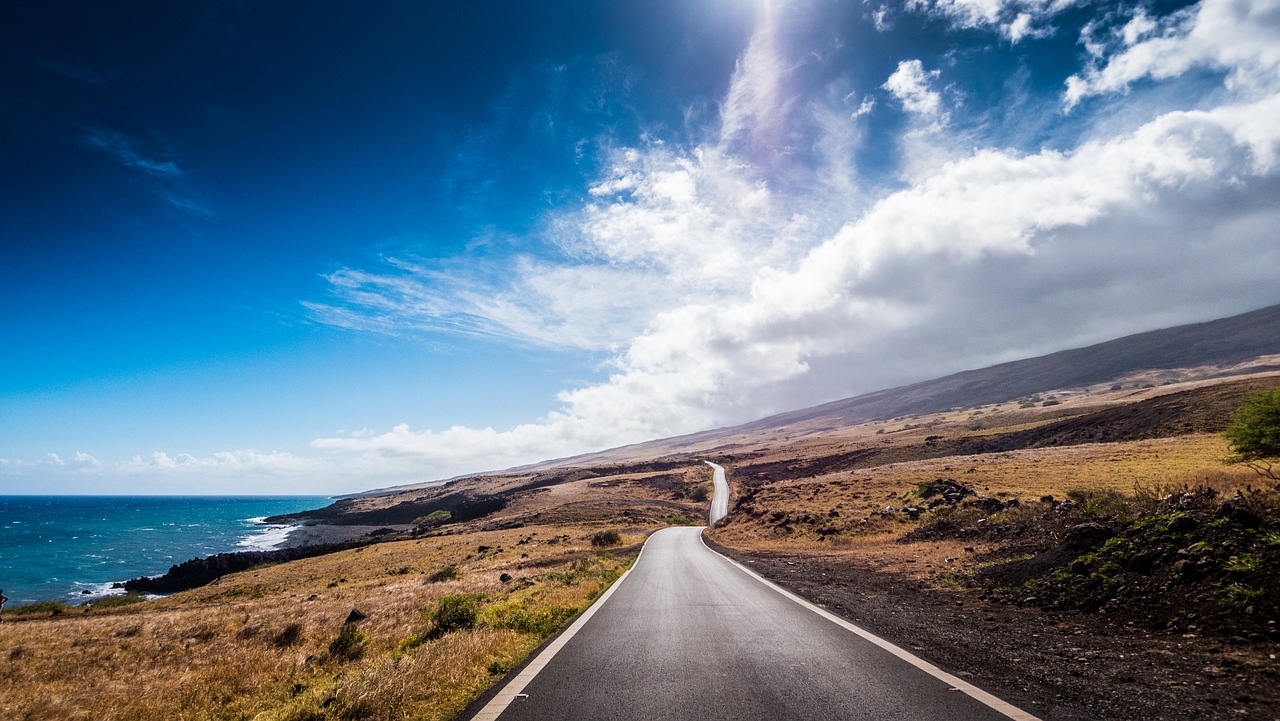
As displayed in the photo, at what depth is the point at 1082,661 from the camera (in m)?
6.40

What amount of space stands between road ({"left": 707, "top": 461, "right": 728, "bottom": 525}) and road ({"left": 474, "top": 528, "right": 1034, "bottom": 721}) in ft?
144

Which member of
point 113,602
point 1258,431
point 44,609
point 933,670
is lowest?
point 113,602

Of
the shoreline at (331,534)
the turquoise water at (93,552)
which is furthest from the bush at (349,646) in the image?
the shoreline at (331,534)

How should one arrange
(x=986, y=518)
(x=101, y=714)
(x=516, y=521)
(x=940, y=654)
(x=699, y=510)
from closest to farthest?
(x=940, y=654), (x=101, y=714), (x=986, y=518), (x=516, y=521), (x=699, y=510)

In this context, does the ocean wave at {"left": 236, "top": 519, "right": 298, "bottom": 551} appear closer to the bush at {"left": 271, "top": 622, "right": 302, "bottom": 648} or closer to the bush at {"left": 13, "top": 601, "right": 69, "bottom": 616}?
the bush at {"left": 13, "top": 601, "right": 69, "bottom": 616}

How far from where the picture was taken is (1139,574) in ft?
28.9

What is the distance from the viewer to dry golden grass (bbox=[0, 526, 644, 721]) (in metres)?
6.48

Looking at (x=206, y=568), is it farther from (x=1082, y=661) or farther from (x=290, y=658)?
(x=1082, y=661)

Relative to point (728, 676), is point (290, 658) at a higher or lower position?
lower

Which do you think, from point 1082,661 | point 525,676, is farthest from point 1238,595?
point 525,676

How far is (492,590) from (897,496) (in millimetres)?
26985

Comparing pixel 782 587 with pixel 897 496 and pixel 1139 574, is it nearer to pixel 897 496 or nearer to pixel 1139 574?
pixel 1139 574

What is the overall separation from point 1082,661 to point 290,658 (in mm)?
13629

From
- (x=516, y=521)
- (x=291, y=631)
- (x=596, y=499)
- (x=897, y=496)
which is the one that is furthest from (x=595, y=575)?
(x=596, y=499)
